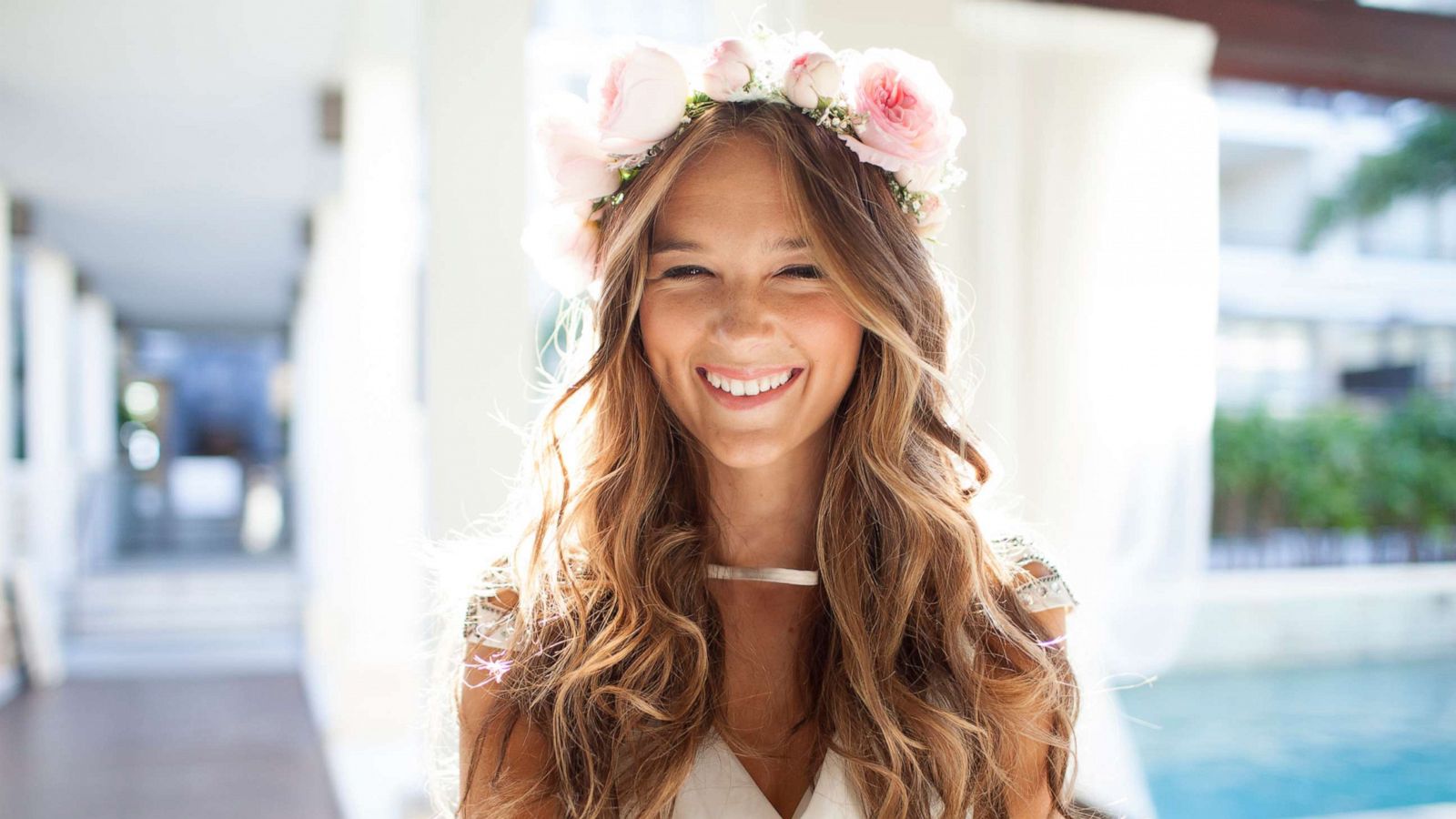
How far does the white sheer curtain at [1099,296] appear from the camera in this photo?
113 inches

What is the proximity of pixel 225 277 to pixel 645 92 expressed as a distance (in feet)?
37.4

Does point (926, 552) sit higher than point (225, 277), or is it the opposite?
point (225, 277)

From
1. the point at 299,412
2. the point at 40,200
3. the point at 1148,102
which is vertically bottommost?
the point at 299,412

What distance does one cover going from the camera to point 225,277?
11305 millimetres

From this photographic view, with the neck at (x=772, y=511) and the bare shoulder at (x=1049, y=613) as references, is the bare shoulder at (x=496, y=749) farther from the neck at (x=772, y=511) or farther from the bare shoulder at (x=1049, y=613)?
the bare shoulder at (x=1049, y=613)

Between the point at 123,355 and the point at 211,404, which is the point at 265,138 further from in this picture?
the point at 211,404

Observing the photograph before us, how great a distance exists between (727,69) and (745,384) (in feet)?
1.22

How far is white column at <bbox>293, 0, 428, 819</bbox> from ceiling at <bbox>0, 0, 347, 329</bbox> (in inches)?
16.4

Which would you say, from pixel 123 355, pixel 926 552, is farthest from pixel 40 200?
pixel 926 552

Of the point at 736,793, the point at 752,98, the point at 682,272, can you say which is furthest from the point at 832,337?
the point at 736,793

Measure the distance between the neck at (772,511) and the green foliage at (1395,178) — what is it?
9319 mm

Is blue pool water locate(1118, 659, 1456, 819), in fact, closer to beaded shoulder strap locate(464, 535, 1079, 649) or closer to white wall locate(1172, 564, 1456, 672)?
white wall locate(1172, 564, 1456, 672)

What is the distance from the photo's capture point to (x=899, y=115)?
49.8 inches

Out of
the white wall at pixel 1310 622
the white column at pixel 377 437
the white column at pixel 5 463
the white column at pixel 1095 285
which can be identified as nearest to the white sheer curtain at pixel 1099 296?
the white column at pixel 1095 285
